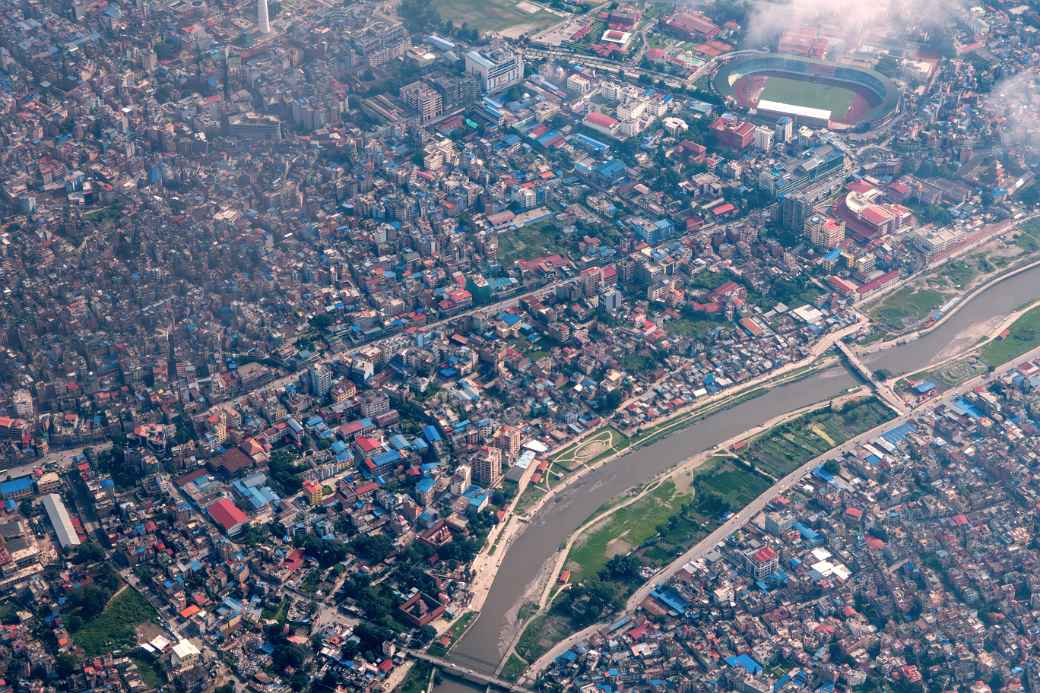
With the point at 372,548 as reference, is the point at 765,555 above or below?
above

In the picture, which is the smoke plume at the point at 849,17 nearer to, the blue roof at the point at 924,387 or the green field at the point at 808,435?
the blue roof at the point at 924,387

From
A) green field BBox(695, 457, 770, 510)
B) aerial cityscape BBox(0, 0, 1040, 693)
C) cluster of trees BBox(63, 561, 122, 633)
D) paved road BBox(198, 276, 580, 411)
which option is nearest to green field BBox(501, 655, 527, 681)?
aerial cityscape BBox(0, 0, 1040, 693)

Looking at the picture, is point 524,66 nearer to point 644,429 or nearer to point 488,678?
point 644,429

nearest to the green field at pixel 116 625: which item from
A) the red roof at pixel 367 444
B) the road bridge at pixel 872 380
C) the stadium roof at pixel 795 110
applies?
the red roof at pixel 367 444

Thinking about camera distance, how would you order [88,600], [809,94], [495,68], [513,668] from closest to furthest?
[513,668], [88,600], [495,68], [809,94]

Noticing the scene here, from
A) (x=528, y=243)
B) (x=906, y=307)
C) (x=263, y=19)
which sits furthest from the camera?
(x=263, y=19)

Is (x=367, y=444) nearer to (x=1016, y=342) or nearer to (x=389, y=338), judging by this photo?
(x=389, y=338)

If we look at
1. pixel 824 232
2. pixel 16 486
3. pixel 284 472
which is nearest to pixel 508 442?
pixel 284 472
